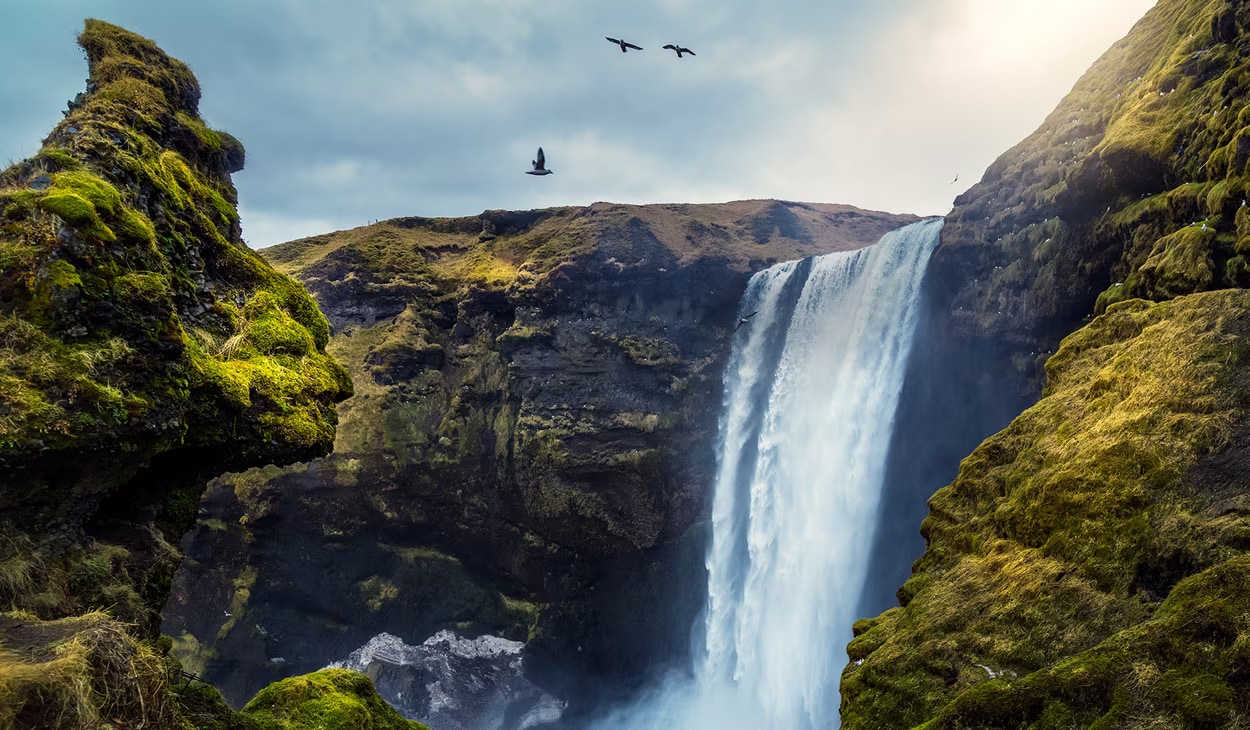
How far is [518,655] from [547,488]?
1073cm

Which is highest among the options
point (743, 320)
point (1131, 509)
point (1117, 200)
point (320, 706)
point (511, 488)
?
point (1117, 200)

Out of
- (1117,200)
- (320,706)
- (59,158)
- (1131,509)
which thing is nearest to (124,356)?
(59,158)

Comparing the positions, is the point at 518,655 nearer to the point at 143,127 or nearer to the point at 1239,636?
the point at 143,127

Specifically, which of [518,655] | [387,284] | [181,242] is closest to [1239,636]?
[181,242]

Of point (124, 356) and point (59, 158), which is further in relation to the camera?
point (59, 158)

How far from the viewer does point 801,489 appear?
94.1 feet

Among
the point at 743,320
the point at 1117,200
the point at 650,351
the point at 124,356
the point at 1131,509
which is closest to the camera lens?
the point at 124,356

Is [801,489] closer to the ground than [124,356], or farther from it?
closer to the ground

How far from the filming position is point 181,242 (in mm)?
8805

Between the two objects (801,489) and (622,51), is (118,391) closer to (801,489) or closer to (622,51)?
(622,51)

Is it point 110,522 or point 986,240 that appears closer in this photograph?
point 110,522

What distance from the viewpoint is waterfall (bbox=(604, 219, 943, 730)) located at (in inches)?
1011

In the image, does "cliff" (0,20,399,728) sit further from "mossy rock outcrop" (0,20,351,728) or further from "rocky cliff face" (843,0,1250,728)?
"rocky cliff face" (843,0,1250,728)

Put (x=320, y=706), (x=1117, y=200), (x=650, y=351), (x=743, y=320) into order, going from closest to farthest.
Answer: (x=320, y=706) → (x=1117, y=200) → (x=743, y=320) → (x=650, y=351)
